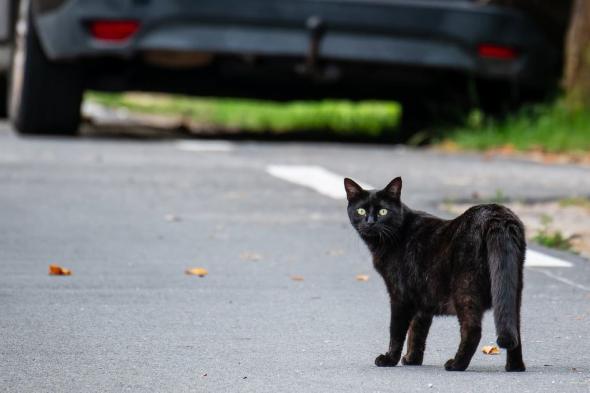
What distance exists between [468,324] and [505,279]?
209 millimetres

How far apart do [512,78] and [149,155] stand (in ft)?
9.65

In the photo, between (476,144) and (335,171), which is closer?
(335,171)

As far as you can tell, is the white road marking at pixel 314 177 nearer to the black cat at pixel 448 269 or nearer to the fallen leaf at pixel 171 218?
the fallen leaf at pixel 171 218

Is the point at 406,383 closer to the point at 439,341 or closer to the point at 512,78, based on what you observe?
the point at 439,341

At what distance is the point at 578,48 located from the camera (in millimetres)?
13969

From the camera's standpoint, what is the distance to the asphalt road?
5.06 meters

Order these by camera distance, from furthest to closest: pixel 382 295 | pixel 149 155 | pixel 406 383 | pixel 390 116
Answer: pixel 390 116, pixel 149 155, pixel 382 295, pixel 406 383

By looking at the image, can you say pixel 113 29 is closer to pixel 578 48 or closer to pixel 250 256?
pixel 578 48

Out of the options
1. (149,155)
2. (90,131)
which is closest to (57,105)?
(149,155)

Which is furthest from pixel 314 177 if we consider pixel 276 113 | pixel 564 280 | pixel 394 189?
pixel 276 113

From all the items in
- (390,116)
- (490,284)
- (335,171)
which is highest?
(490,284)

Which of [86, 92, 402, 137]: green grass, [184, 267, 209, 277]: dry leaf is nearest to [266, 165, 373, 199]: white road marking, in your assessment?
[184, 267, 209, 277]: dry leaf

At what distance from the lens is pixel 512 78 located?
43.9 ft

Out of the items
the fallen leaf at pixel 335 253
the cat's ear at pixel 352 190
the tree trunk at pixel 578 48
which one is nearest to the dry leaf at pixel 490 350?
the cat's ear at pixel 352 190
